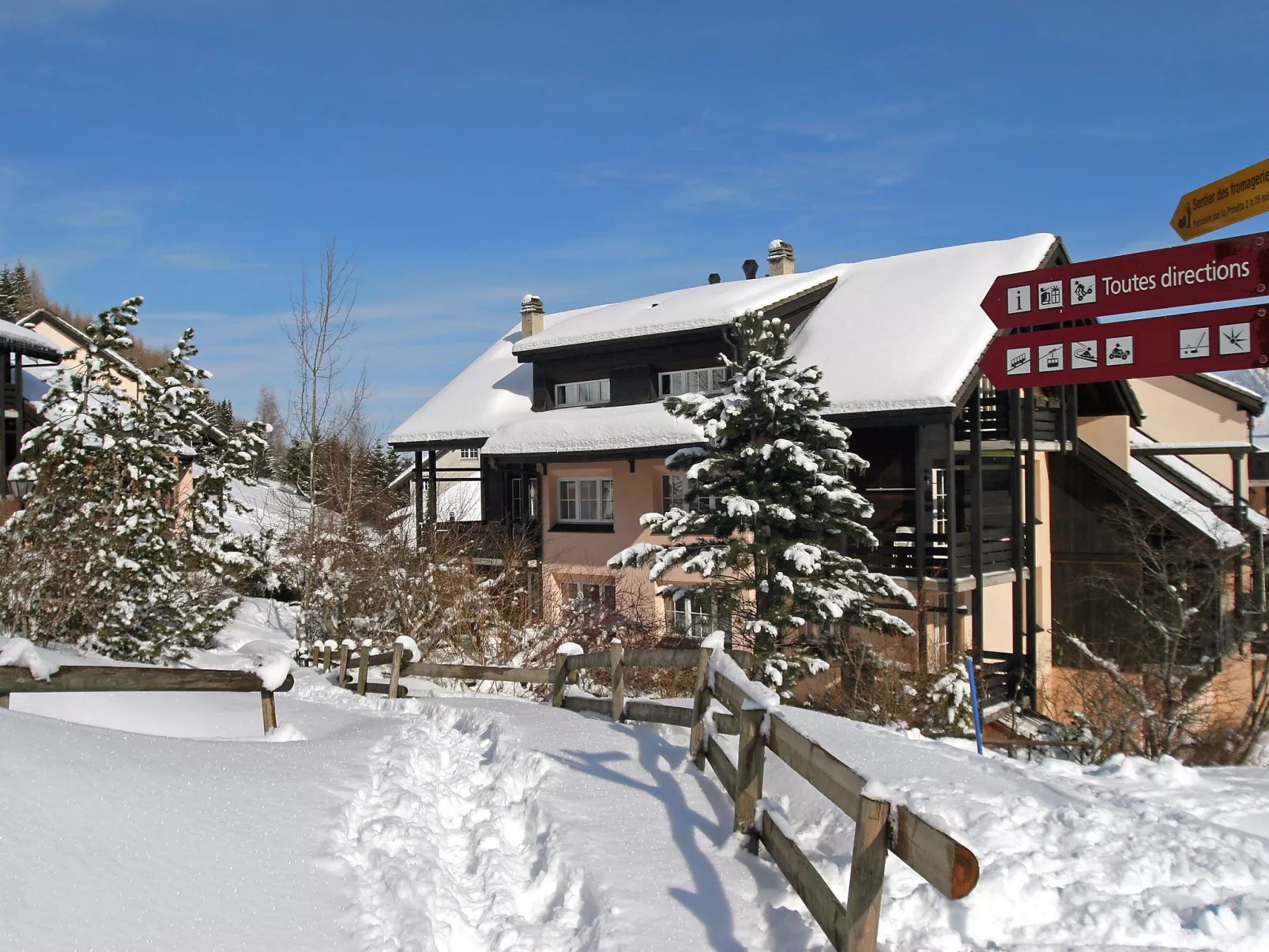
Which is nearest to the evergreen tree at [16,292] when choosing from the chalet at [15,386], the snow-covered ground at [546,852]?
the chalet at [15,386]

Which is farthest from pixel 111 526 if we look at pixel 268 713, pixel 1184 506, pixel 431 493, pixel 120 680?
pixel 1184 506

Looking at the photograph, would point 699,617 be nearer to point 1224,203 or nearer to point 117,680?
point 117,680

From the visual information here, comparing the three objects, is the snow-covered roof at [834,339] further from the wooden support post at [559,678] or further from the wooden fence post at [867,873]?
the wooden fence post at [867,873]

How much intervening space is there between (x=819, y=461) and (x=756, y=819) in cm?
879

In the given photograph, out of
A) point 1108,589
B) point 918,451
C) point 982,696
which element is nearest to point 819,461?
point 918,451

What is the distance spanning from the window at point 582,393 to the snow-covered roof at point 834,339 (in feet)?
2.86

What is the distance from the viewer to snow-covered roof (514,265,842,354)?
21.3 meters

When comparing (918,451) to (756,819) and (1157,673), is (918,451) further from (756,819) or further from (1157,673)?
(756,819)

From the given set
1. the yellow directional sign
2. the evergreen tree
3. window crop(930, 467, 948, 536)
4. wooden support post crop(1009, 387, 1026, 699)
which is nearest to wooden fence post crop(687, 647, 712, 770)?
the yellow directional sign

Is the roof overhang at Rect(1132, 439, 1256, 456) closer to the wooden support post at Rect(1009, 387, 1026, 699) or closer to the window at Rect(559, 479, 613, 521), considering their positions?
the wooden support post at Rect(1009, 387, 1026, 699)

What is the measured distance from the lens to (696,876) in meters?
5.02

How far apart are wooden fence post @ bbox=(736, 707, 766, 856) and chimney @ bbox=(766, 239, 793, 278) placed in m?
22.1

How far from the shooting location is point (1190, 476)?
76.9 ft

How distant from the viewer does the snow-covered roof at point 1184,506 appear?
1844 centimetres
